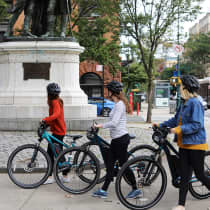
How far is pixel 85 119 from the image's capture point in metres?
12.4

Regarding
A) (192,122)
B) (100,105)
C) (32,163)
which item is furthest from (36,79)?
(100,105)

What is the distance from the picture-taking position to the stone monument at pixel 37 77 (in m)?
12.2

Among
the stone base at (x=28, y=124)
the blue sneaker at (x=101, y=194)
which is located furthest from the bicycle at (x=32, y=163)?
the stone base at (x=28, y=124)

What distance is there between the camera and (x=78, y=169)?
5.95 meters

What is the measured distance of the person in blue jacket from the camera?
4.87 metres

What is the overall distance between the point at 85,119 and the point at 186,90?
24.8 ft

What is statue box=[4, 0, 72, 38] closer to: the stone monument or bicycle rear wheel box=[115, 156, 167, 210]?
the stone monument

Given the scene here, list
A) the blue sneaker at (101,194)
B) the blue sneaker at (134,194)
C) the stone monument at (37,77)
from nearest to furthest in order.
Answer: the blue sneaker at (134,194) < the blue sneaker at (101,194) < the stone monument at (37,77)

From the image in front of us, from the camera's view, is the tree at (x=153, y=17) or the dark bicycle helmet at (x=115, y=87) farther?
the tree at (x=153, y=17)

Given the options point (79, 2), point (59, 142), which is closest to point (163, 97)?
point (79, 2)

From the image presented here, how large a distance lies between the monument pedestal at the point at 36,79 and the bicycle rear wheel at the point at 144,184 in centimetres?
688

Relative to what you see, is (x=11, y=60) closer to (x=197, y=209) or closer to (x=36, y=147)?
(x=36, y=147)

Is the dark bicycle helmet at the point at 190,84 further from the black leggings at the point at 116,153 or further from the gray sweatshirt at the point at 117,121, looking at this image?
the black leggings at the point at 116,153

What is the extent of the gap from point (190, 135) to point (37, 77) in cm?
844
